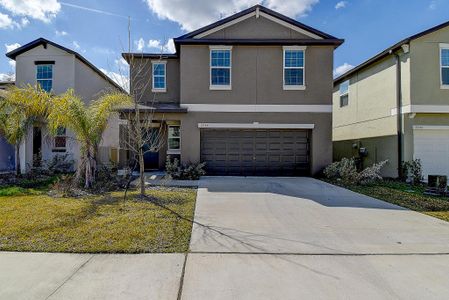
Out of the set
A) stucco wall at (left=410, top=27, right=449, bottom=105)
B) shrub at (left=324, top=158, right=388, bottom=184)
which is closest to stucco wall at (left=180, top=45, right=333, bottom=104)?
shrub at (left=324, top=158, right=388, bottom=184)

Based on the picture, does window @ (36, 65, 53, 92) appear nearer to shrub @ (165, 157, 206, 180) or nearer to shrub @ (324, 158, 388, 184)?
shrub @ (165, 157, 206, 180)

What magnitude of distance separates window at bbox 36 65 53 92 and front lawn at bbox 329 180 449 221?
15.5m

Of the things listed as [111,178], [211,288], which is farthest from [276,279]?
[111,178]

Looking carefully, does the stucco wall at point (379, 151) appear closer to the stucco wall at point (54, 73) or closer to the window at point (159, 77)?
the window at point (159, 77)

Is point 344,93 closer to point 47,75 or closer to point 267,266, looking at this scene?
point 267,266

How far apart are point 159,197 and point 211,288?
523 centimetres

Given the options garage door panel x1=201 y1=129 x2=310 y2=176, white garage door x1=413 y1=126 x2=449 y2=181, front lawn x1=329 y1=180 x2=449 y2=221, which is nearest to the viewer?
front lawn x1=329 y1=180 x2=449 y2=221

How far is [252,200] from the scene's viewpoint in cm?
831

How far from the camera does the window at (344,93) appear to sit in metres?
17.5

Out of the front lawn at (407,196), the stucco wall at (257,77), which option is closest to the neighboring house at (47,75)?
the stucco wall at (257,77)

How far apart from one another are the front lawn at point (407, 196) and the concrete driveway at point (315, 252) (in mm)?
663

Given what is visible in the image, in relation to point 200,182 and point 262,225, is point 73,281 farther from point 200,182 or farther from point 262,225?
point 200,182

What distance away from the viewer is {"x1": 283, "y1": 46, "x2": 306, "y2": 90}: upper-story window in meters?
13.4

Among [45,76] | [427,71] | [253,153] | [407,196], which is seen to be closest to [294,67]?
[253,153]
